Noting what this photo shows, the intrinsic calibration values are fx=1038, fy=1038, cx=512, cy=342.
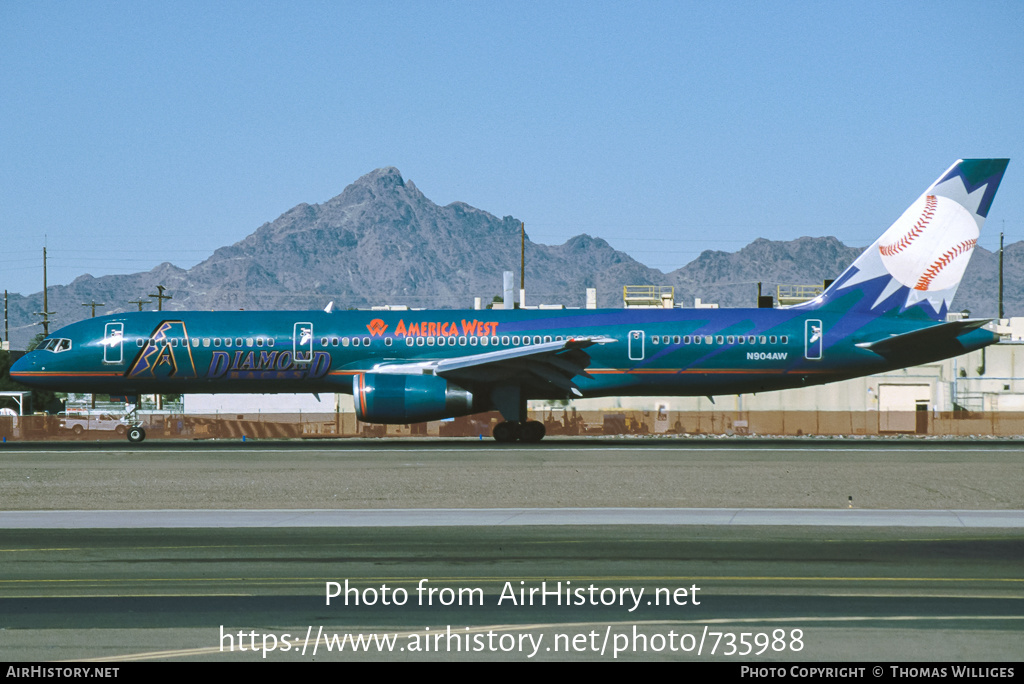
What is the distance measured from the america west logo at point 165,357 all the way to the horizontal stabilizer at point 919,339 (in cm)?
2322

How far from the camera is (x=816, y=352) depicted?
118 feet

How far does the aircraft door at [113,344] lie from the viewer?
1415 inches

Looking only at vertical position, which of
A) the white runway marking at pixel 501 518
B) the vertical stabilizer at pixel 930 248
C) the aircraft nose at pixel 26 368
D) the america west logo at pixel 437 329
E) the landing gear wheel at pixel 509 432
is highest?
the vertical stabilizer at pixel 930 248


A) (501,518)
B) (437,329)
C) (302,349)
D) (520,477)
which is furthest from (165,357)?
(501,518)

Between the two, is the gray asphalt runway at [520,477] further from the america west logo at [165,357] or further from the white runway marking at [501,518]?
the america west logo at [165,357]

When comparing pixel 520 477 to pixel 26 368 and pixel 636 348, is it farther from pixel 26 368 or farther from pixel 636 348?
pixel 26 368

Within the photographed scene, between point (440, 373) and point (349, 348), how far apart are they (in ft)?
12.2

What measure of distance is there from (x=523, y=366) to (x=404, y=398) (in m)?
4.20

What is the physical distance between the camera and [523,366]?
113ft

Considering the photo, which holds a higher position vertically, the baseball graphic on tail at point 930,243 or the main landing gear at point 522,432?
the baseball graphic on tail at point 930,243

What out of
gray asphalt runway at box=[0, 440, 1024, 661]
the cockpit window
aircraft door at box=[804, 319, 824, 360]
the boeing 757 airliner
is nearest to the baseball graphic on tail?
the boeing 757 airliner

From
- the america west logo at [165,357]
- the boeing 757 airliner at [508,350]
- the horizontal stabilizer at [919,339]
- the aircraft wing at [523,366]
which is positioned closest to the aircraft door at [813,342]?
the boeing 757 airliner at [508,350]

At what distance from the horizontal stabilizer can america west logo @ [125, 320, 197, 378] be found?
23222 mm

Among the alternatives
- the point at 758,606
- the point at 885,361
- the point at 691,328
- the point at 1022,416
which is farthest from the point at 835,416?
the point at 758,606
